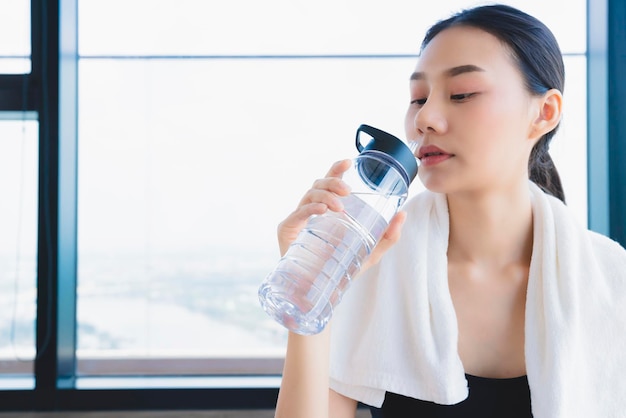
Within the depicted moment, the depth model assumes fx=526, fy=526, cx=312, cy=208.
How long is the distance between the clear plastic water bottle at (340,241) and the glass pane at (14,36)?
1.26 m

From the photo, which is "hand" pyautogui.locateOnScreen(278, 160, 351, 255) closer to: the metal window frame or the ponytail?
the ponytail

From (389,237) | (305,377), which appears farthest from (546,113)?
(305,377)

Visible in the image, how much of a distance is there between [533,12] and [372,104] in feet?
1.85

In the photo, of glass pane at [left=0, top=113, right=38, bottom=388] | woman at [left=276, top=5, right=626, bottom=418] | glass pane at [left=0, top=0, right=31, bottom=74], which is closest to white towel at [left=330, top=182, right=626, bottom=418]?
woman at [left=276, top=5, right=626, bottom=418]

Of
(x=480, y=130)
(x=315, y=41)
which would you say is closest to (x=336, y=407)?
(x=480, y=130)

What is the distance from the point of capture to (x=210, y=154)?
1.59 m

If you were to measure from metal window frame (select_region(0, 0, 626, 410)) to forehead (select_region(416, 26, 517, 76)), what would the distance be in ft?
2.77

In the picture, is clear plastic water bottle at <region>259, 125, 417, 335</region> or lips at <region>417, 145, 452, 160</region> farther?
lips at <region>417, 145, 452, 160</region>

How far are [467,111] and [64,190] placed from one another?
118 cm

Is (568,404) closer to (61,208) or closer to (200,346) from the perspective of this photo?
(200,346)

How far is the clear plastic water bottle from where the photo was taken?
0.68m

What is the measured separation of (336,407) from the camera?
0.97 metres

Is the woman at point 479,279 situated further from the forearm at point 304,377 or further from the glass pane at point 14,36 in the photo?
the glass pane at point 14,36

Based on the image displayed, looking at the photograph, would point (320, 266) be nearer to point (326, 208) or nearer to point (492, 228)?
point (326, 208)
